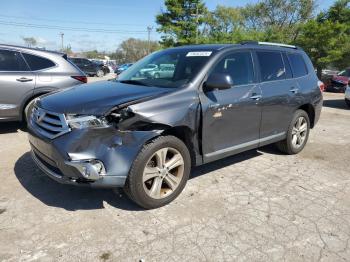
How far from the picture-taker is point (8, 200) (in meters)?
3.77

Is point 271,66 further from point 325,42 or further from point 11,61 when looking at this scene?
point 325,42

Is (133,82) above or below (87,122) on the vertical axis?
above

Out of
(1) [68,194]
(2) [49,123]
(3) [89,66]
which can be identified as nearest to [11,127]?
(1) [68,194]

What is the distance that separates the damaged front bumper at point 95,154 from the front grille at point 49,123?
70 millimetres

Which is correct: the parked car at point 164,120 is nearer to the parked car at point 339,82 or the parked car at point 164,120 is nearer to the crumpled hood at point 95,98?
the crumpled hood at point 95,98

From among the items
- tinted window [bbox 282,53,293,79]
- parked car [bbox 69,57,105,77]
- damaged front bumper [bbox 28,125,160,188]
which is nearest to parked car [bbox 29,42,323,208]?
damaged front bumper [bbox 28,125,160,188]

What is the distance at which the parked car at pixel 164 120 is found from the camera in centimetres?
325

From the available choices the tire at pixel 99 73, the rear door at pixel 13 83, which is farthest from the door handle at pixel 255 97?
the tire at pixel 99 73

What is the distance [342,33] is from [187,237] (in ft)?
82.8

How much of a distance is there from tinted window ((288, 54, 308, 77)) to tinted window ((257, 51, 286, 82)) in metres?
0.36

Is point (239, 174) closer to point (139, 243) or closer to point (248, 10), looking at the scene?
point (139, 243)

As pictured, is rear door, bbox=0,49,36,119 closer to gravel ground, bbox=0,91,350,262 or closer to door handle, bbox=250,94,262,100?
gravel ground, bbox=0,91,350,262

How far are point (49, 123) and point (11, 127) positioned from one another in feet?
13.8

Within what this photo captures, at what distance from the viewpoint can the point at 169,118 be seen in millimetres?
3559
